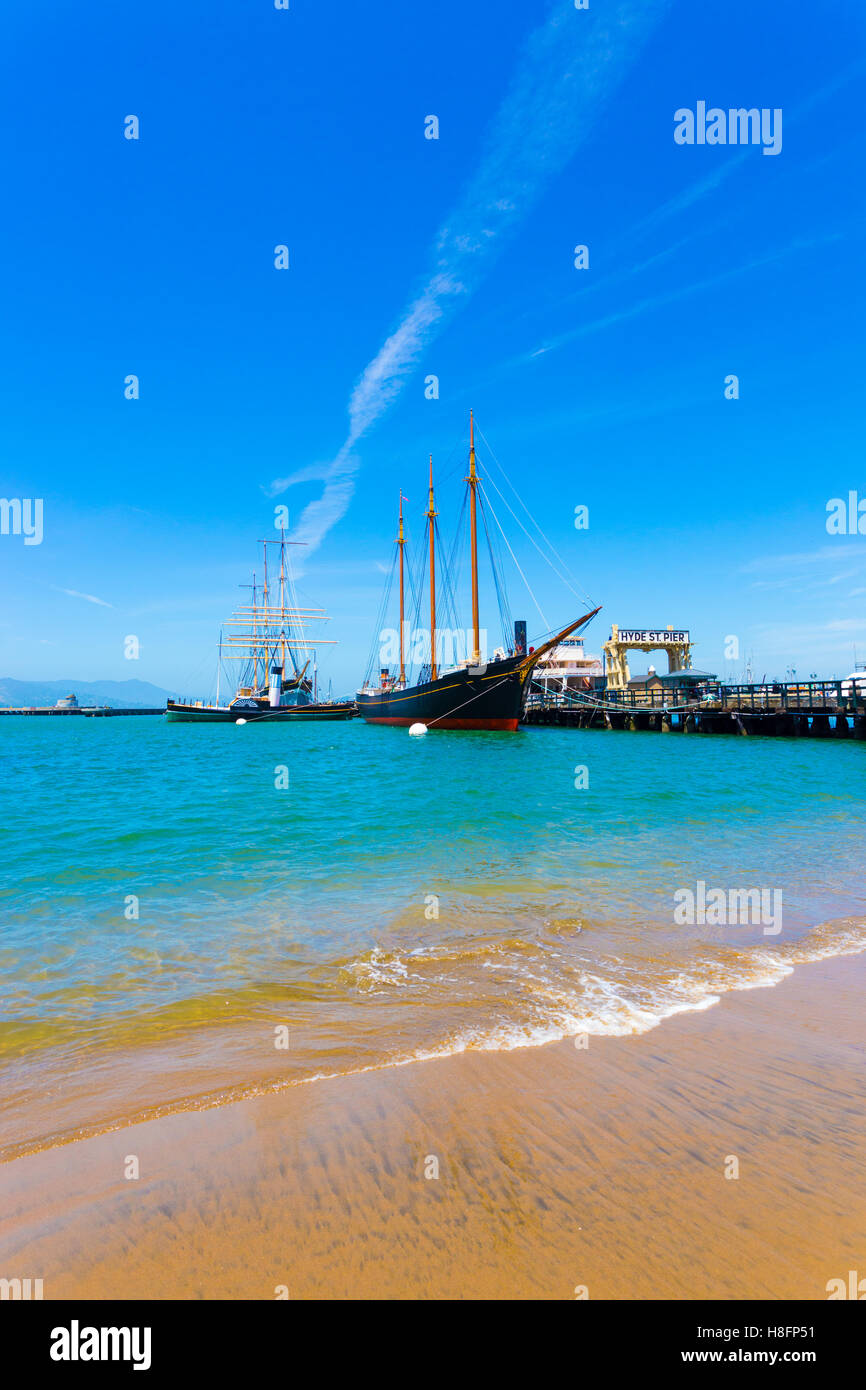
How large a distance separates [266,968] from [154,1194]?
12.5 ft

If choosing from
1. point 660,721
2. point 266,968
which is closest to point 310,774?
point 266,968

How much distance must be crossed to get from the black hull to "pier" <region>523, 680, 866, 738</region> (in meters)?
12.2

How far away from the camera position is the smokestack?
10900cm

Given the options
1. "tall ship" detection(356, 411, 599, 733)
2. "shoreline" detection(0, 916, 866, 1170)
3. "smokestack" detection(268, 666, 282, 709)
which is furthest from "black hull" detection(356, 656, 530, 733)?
"smokestack" detection(268, 666, 282, 709)

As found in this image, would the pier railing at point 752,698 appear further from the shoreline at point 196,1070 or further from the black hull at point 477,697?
the shoreline at point 196,1070

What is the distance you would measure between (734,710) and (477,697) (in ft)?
69.1

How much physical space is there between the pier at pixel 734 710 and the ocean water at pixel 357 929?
97.0 feet

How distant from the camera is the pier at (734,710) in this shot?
47.6 metres

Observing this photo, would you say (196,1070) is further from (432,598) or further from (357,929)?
(432,598)

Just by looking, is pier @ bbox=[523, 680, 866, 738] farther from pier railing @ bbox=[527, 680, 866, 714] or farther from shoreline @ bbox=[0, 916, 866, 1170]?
shoreline @ bbox=[0, 916, 866, 1170]

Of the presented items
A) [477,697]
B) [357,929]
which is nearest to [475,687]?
[477,697]

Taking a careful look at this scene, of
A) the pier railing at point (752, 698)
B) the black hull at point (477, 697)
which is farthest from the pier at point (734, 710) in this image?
the black hull at point (477, 697)

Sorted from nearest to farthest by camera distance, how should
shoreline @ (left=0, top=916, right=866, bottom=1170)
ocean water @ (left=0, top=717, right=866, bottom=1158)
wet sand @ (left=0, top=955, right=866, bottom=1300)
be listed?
wet sand @ (left=0, top=955, right=866, bottom=1300)
shoreline @ (left=0, top=916, right=866, bottom=1170)
ocean water @ (left=0, top=717, right=866, bottom=1158)

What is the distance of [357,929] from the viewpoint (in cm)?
876
